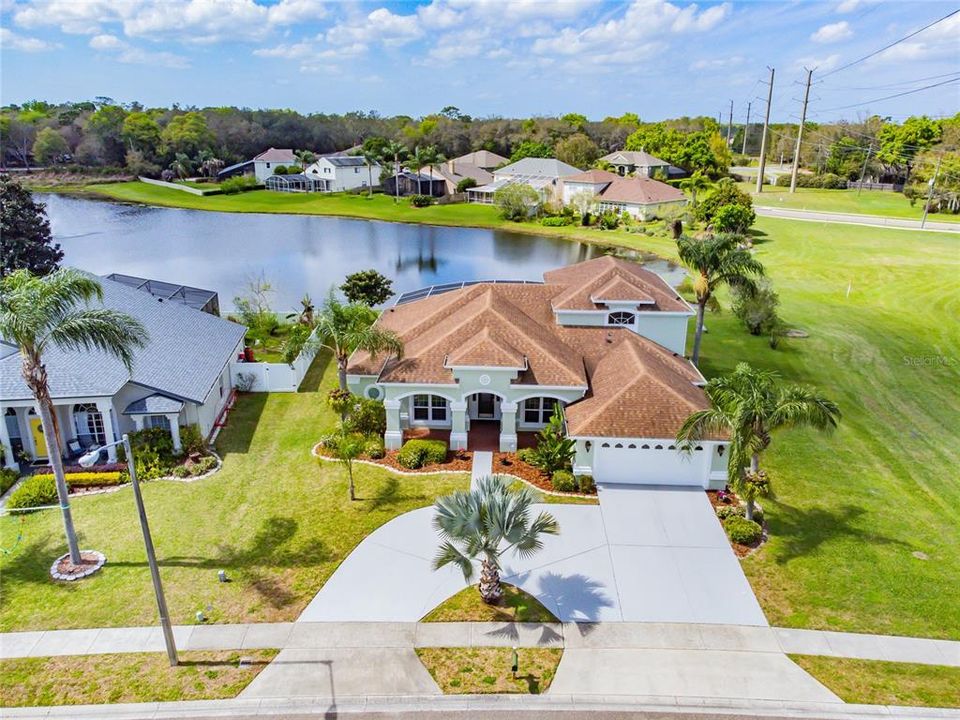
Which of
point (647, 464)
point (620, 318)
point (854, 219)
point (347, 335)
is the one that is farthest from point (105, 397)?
point (854, 219)

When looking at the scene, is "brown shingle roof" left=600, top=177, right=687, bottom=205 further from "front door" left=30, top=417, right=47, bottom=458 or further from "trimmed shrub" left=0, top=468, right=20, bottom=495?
"trimmed shrub" left=0, top=468, right=20, bottom=495

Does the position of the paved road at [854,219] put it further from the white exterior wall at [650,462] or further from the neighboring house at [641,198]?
the white exterior wall at [650,462]

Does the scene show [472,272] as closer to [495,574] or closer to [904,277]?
[904,277]

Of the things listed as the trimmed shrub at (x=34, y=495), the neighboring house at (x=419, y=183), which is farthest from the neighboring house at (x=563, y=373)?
the neighboring house at (x=419, y=183)

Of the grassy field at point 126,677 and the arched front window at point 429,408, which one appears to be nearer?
the grassy field at point 126,677

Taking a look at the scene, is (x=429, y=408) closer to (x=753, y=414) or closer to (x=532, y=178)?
(x=753, y=414)

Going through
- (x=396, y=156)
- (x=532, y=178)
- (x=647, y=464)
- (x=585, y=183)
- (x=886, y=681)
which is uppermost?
(x=396, y=156)
